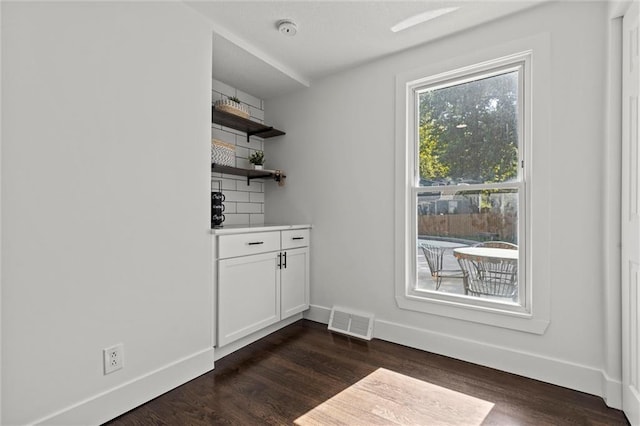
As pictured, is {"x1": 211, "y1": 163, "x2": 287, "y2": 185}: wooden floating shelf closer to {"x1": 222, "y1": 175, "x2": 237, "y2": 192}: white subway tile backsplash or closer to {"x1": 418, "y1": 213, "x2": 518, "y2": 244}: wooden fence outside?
{"x1": 222, "y1": 175, "x2": 237, "y2": 192}: white subway tile backsplash

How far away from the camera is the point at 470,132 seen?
7.92ft

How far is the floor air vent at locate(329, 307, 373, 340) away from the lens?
2777 mm

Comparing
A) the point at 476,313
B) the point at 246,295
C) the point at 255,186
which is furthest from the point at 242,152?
the point at 476,313

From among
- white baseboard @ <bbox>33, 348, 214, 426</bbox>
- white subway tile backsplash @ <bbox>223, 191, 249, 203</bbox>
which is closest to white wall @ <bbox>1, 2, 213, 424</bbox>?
white baseboard @ <bbox>33, 348, 214, 426</bbox>

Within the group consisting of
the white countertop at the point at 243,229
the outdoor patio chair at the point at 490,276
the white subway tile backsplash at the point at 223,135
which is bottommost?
the outdoor patio chair at the point at 490,276

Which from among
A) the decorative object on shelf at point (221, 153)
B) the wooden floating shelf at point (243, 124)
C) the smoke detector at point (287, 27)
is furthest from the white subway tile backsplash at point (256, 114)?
the smoke detector at point (287, 27)

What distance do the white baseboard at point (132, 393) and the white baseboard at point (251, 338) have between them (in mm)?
183

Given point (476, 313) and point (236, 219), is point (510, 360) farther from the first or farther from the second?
point (236, 219)

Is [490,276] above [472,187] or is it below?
below

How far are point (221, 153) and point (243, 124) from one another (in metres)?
0.40

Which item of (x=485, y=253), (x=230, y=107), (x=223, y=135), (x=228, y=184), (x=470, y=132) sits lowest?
(x=485, y=253)

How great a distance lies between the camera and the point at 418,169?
8.71 ft

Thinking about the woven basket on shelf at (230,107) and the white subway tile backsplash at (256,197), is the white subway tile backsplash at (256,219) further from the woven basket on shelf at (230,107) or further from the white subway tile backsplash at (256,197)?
the woven basket on shelf at (230,107)

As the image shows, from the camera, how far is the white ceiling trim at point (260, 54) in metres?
2.31
